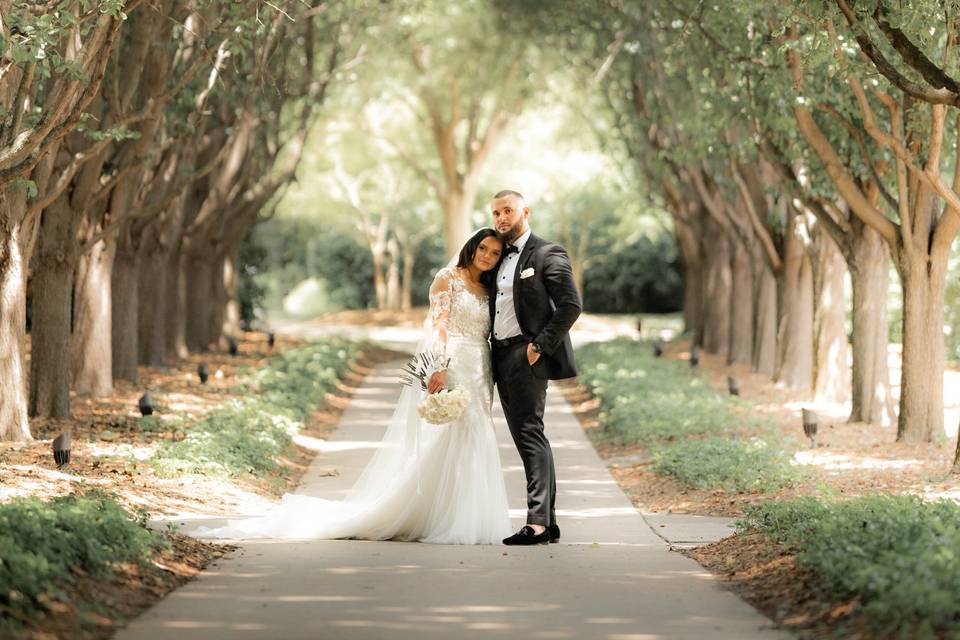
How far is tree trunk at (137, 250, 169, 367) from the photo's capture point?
74.9ft

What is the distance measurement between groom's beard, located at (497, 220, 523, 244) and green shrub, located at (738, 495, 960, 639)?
2537mm

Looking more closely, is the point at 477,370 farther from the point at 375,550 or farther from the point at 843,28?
the point at 843,28

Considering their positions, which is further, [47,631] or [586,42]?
[586,42]

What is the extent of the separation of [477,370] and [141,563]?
2962 millimetres

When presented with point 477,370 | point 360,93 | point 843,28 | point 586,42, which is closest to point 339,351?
point 586,42

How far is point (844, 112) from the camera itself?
14.7 metres

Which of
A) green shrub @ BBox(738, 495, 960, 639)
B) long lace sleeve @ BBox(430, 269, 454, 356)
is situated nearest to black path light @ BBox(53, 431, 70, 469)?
long lace sleeve @ BBox(430, 269, 454, 356)

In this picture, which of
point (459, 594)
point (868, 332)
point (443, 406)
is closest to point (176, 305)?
point (868, 332)

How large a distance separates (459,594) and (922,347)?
8.68 m

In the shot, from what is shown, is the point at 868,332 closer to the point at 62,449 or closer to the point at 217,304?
the point at 62,449

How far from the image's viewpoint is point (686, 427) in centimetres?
1547

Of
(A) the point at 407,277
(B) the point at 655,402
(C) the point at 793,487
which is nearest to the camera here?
(C) the point at 793,487

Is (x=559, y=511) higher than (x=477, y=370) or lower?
lower

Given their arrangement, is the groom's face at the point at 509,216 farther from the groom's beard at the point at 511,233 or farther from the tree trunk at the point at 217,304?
the tree trunk at the point at 217,304
